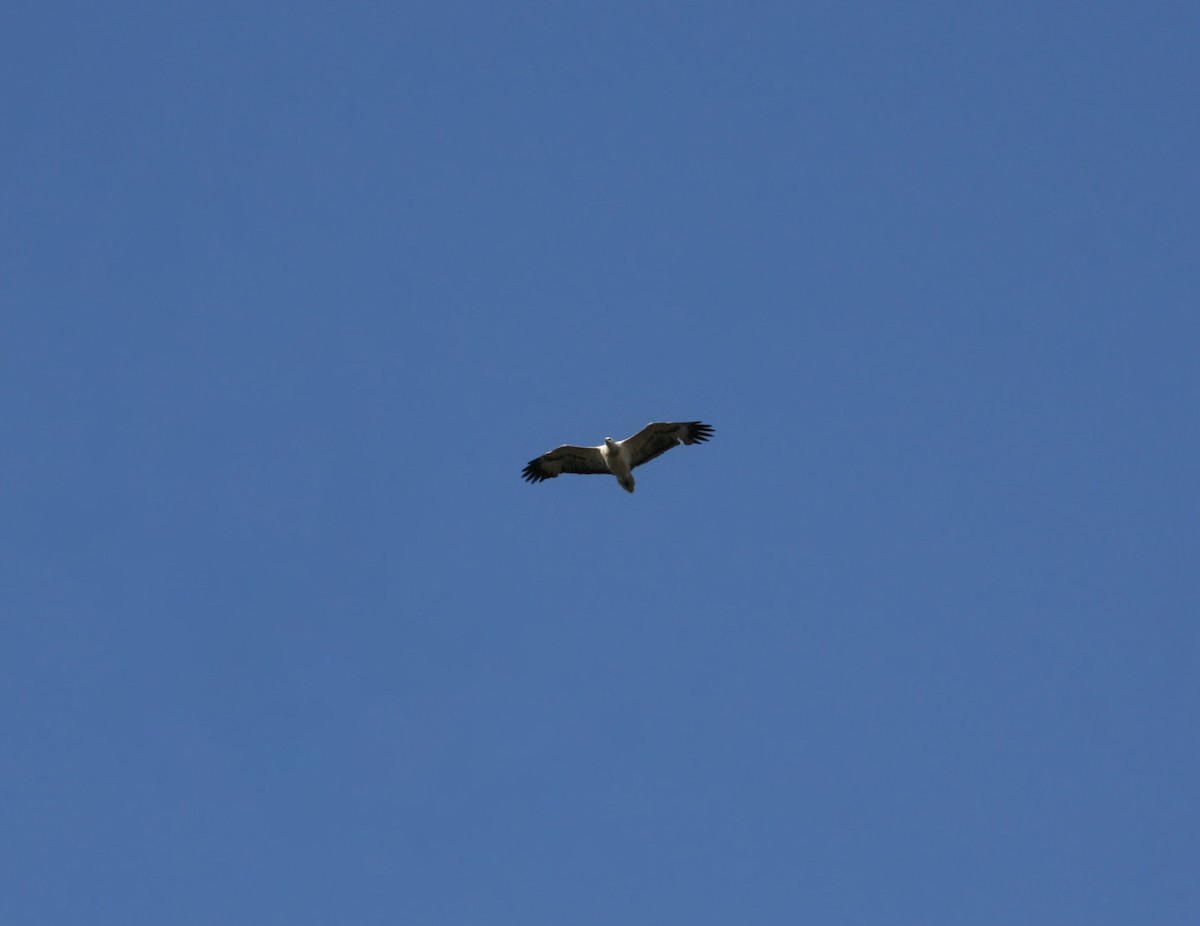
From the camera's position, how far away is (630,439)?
38281 millimetres

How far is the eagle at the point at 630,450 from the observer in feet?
125

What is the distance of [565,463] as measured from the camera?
4003 centimetres

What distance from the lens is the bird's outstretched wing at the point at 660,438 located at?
3838 cm

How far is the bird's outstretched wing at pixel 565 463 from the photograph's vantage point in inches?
1551

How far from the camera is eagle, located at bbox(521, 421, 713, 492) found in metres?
38.2

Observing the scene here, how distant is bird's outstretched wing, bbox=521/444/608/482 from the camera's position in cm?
3941

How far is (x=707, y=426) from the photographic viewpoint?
126ft

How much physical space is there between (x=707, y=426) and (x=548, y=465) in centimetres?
425

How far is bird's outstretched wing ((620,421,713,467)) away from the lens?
1511 inches

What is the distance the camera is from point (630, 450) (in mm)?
38594

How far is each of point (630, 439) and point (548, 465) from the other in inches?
110

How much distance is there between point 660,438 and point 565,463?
107 inches

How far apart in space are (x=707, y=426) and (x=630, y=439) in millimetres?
1867
